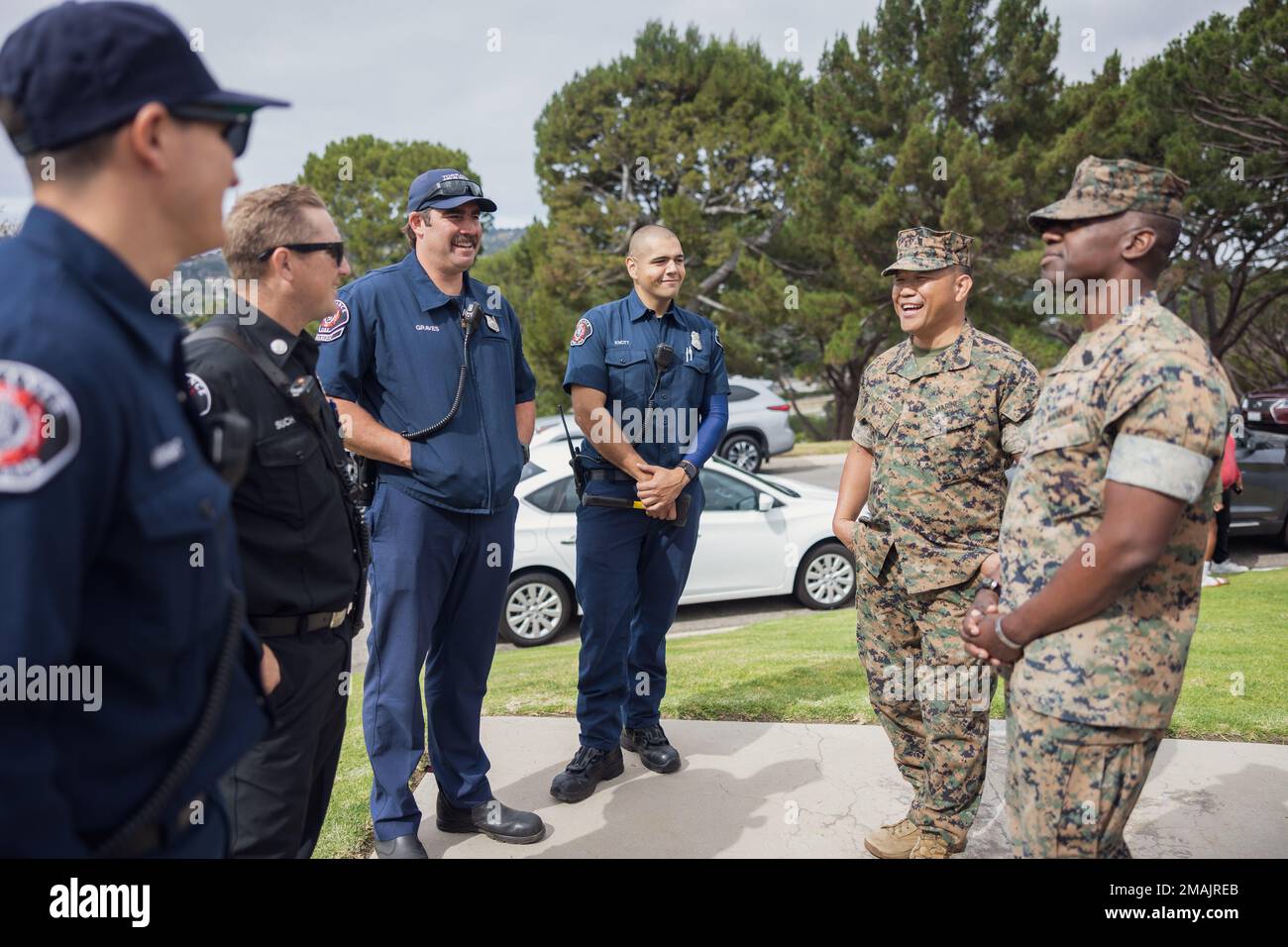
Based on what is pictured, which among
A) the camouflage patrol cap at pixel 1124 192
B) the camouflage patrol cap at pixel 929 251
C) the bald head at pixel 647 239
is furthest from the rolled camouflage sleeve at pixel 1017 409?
the bald head at pixel 647 239

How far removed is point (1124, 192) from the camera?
7.28 ft

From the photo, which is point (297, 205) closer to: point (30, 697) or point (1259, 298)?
point (30, 697)

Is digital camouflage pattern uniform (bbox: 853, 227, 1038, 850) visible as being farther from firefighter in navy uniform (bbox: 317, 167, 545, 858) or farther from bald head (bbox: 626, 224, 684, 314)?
firefighter in navy uniform (bbox: 317, 167, 545, 858)

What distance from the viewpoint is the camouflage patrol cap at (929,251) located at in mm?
3348

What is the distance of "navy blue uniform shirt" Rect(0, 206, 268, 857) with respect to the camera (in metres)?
1.13

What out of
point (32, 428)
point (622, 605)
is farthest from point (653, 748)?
point (32, 428)

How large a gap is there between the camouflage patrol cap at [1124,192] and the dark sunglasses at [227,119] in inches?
68.4

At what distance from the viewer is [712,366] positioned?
4.54 metres

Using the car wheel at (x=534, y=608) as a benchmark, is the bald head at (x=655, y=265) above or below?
above

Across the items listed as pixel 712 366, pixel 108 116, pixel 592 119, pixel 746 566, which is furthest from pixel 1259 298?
pixel 108 116

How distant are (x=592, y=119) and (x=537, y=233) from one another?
3917 mm

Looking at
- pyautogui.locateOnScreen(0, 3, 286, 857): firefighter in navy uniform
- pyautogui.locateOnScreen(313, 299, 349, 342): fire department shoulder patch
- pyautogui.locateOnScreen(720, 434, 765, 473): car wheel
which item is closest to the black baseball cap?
pyautogui.locateOnScreen(0, 3, 286, 857): firefighter in navy uniform

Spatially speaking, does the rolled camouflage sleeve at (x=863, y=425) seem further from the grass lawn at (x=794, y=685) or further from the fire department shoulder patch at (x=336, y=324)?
the fire department shoulder patch at (x=336, y=324)

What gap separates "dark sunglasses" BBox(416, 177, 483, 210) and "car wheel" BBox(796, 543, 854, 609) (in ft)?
20.5
